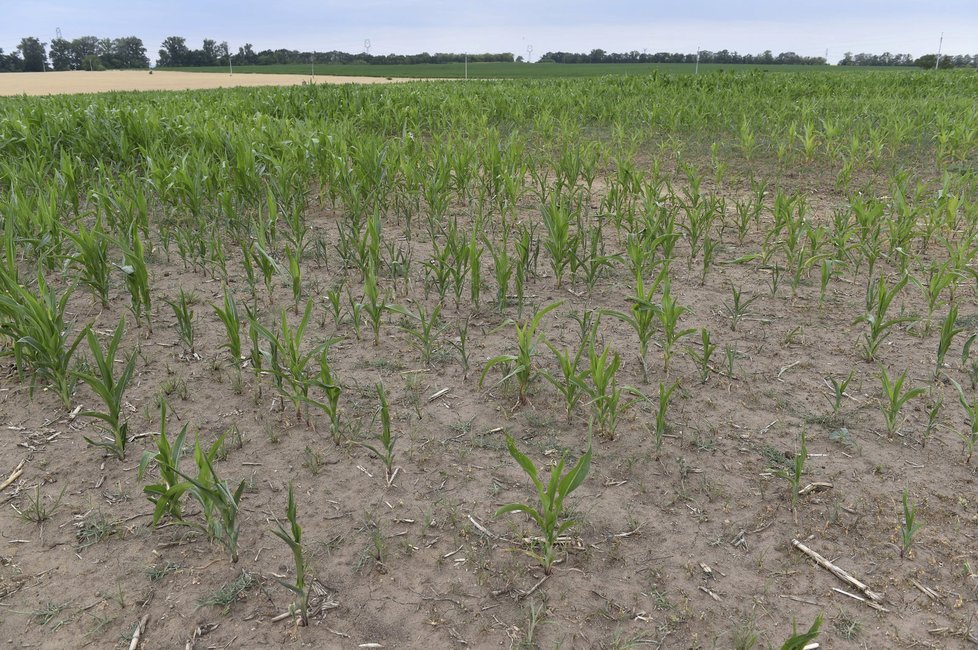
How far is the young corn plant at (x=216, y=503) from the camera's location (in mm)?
1757

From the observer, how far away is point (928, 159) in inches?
289

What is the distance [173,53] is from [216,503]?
282ft

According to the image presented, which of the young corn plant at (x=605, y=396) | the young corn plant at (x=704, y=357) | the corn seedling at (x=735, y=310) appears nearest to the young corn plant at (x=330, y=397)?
the young corn plant at (x=605, y=396)

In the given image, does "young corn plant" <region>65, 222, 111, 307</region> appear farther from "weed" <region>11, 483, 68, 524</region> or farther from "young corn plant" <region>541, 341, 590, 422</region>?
"young corn plant" <region>541, 341, 590, 422</region>

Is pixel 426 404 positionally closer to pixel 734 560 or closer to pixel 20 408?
pixel 734 560

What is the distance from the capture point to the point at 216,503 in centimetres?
175

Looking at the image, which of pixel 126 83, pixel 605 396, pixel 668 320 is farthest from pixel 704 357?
pixel 126 83

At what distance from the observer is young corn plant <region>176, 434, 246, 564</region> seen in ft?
5.76

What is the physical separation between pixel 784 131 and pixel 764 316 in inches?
236

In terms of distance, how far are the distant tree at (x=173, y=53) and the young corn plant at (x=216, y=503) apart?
3313 inches

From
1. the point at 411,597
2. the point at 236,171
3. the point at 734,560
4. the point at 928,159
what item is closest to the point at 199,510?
the point at 411,597

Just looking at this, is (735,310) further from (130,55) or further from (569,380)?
(130,55)

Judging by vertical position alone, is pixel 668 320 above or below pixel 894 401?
above

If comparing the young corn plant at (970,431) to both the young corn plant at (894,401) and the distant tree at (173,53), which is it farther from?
the distant tree at (173,53)
